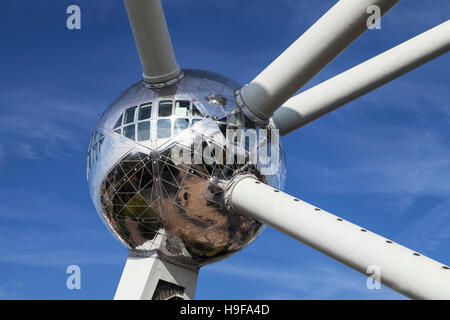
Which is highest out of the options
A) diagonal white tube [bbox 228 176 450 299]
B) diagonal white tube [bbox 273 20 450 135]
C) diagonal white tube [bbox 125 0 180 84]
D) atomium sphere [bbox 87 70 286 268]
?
diagonal white tube [bbox 273 20 450 135]

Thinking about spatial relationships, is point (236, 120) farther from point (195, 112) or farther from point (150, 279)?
point (150, 279)

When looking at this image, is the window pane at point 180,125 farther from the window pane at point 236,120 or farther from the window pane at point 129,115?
the window pane at point 129,115

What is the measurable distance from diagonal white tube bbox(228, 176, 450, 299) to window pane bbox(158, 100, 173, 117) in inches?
68.4

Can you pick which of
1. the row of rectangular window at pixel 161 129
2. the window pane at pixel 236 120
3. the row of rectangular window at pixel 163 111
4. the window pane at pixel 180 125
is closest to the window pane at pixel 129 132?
the row of rectangular window at pixel 161 129

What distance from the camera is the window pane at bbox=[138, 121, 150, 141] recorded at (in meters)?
8.77

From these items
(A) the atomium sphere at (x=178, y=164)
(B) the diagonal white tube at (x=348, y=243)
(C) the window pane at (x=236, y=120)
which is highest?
(C) the window pane at (x=236, y=120)

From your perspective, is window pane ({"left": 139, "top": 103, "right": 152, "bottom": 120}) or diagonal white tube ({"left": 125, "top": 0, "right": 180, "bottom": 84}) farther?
window pane ({"left": 139, "top": 103, "right": 152, "bottom": 120})

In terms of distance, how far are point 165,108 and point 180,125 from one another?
467 millimetres

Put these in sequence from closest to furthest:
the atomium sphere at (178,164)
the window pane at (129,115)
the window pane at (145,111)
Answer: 1. the atomium sphere at (178,164)
2. the window pane at (145,111)
3. the window pane at (129,115)

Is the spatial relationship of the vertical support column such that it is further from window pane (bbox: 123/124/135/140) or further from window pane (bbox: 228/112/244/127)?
window pane (bbox: 228/112/244/127)

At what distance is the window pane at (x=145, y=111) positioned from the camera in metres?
9.00

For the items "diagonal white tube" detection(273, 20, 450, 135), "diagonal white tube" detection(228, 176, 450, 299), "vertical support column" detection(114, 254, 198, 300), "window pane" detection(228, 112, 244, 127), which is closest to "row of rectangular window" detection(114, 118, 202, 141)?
"window pane" detection(228, 112, 244, 127)

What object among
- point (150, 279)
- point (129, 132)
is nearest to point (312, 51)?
point (129, 132)
